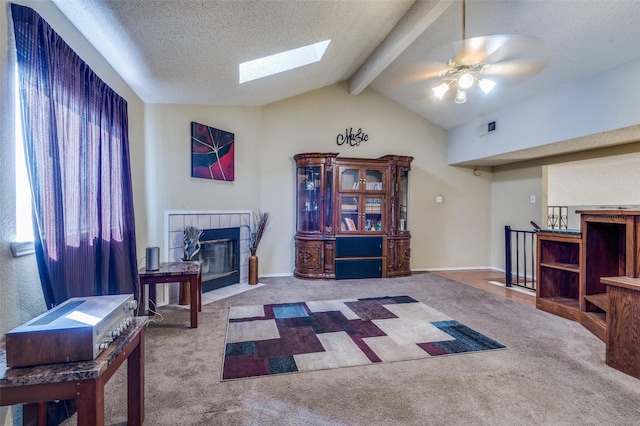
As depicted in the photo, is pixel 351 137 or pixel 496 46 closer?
pixel 496 46

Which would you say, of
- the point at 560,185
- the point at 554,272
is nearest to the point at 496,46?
the point at 554,272

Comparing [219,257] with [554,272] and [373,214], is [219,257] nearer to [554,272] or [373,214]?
[373,214]

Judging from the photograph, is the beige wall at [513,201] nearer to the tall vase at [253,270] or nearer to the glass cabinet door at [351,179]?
the glass cabinet door at [351,179]

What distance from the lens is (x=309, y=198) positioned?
512 cm

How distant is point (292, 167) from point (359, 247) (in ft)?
5.82

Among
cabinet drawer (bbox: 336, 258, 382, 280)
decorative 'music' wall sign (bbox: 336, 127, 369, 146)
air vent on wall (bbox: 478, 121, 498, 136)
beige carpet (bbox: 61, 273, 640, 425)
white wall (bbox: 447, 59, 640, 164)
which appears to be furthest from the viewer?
decorative 'music' wall sign (bbox: 336, 127, 369, 146)

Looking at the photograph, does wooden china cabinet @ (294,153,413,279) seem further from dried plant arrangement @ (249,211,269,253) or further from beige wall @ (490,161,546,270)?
beige wall @ (490,161,546,270)

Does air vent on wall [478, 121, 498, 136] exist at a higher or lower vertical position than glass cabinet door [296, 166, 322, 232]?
higher

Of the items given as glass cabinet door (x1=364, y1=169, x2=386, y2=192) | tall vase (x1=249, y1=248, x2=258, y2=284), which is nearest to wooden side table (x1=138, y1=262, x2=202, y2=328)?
tall vase (x1=249, y1=248, x2=258, y2=284)

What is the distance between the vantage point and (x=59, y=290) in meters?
1.70

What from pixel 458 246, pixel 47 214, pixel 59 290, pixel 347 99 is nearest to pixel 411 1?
pixel 347 99

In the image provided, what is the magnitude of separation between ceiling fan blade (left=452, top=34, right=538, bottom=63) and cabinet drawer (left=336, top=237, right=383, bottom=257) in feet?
9.39

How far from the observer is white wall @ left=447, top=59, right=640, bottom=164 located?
10.2 feet

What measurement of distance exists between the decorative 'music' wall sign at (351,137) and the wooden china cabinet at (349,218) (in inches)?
23.9
